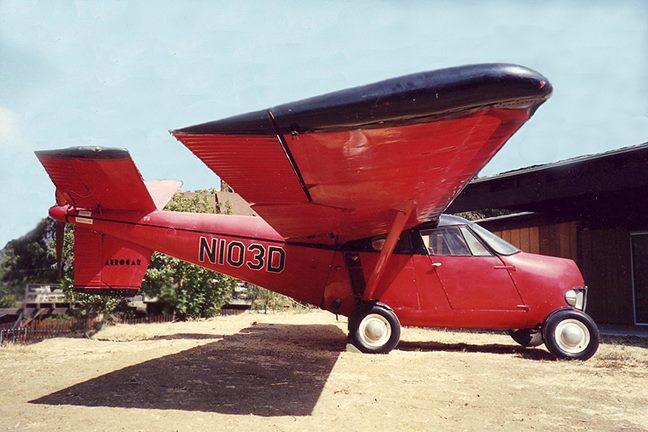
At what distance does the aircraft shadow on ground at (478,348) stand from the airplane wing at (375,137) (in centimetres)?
353

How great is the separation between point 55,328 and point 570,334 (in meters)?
11.1

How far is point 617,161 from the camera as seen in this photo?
387 inches

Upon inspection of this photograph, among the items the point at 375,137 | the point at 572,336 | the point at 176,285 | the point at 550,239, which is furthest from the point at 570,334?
the point at 176,285

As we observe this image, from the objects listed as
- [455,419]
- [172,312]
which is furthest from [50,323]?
[455,419]

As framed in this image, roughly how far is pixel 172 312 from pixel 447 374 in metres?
9.57

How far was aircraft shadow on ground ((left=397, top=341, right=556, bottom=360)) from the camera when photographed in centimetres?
700

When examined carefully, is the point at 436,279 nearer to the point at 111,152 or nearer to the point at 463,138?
the point at 463,138

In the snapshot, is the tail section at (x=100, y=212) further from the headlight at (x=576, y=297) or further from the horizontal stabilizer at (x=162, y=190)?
the headlight at (x=576, y=297)

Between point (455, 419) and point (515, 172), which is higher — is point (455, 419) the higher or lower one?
the lower one

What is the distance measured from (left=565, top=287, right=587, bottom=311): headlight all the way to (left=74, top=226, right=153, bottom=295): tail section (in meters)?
6.74

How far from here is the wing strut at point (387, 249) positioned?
5.70m

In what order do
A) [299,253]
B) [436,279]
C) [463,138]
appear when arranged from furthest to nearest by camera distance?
[299,253], [436,279], [463,138]

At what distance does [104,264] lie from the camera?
298 inches

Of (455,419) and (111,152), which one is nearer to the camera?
(455,419)
